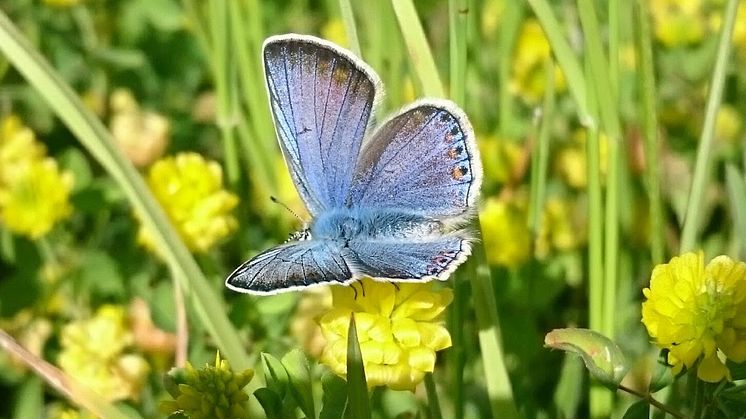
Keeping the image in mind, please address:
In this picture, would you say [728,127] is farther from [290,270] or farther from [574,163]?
[290,270]

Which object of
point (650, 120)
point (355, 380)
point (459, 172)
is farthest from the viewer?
point (650, 120)

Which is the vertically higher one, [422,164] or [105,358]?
[422,164]

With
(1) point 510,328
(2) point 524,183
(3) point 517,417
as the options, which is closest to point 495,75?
(2) point 524,183

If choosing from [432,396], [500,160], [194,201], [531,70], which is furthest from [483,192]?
[432,396]

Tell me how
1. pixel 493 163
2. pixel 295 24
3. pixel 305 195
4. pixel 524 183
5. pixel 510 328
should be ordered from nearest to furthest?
pixel 305 195 < pixel 510 328 < pixel 493 163 < pixel 524 183 < pixel 295 24

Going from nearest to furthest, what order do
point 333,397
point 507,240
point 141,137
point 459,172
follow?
1. point 333,397
2. point 459,172
3. point 507,240
4. point 141,137

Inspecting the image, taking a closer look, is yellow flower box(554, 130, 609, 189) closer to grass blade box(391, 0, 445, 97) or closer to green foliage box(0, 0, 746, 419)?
green foliage box(0, 0, 746, 419)

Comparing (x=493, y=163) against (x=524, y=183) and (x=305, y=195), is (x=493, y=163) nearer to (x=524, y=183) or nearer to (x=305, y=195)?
(x=524, y=183)
